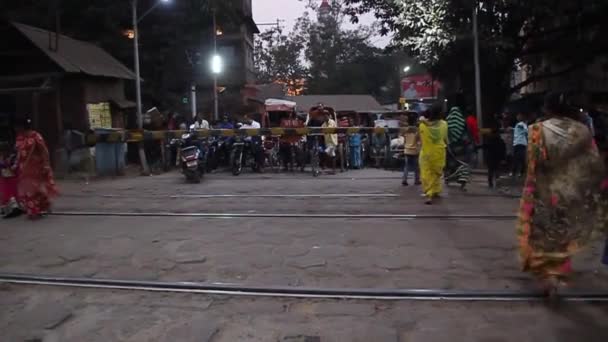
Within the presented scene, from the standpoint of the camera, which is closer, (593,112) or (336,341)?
(336,341)

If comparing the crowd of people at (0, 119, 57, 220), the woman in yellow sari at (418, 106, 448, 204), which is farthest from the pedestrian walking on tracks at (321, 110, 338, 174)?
the crowd of people at (0, 119, 57, 220)

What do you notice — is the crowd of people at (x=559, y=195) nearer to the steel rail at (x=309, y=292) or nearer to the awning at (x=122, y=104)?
the steel rail at (x=309, y=292)

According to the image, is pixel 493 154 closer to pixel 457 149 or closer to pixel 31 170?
pixel 457 149

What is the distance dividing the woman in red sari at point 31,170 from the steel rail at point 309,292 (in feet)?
12.2

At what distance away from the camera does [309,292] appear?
5398 millimetres

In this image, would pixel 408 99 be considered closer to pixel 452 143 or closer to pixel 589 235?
pixel 452 143

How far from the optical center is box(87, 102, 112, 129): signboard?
2017cm

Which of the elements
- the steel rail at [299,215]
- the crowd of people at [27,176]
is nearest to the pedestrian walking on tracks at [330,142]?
the steel rail at [299,215]

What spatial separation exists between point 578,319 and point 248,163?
509 inches

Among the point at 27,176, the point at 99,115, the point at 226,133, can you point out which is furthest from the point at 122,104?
the point at 27,176

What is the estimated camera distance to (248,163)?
17016 mm

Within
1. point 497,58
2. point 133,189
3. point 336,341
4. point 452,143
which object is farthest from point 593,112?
point 336,341

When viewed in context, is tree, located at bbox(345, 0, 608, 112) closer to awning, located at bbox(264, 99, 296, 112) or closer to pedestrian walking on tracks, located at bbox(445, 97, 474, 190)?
pedestrian walking on tracks, located at bbox(445, 97, 474, 190)

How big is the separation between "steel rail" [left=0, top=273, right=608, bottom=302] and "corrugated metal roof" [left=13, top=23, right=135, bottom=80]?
12835 mm
